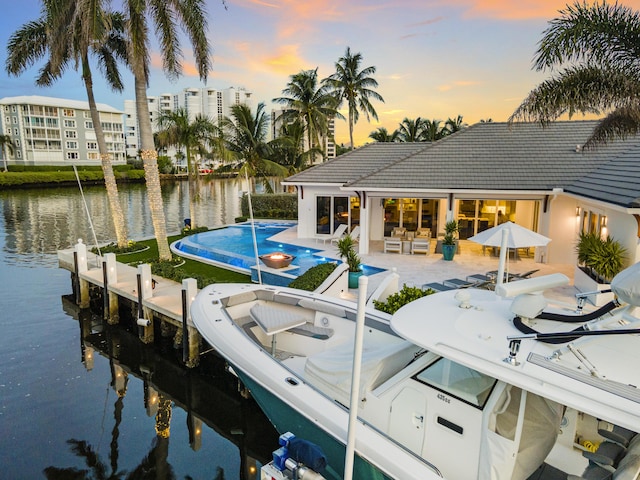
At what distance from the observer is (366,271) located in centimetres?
1435

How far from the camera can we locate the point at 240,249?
19344mm

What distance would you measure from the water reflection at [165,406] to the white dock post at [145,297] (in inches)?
16.3

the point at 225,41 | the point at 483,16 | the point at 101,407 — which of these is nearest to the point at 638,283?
the point at 101,407

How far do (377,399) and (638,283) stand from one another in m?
2.91

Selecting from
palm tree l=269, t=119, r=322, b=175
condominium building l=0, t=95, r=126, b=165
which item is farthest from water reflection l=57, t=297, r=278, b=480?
condominium building l=0, t=95, r=126, b=165

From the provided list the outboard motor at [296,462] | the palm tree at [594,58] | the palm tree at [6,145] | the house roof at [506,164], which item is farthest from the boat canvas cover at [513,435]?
the palm tree at [6,145]

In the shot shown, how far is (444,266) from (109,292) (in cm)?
1081

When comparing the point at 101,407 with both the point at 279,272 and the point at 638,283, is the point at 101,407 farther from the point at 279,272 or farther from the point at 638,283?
the point at 638,283

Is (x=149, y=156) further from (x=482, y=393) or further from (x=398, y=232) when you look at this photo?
(x=482, y=393)

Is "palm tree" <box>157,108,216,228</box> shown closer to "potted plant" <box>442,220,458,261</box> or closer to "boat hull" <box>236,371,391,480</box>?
"potted plant" <box>442,220,458,261</box>

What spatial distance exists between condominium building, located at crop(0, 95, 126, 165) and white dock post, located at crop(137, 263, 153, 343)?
79.4 metres

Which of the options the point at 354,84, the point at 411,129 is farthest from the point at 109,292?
the point at 411,129

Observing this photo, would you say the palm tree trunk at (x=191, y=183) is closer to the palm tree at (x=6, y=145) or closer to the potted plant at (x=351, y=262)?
the potted plant at (x=351, y=262)

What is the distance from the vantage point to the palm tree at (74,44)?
44.7 ft
